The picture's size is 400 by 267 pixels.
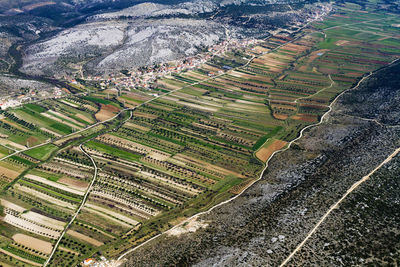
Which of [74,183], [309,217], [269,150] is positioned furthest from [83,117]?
[309,217]

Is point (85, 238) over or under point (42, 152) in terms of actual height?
under

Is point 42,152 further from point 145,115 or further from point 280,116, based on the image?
point 280,116

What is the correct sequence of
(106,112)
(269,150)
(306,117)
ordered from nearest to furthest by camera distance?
(269,150)
(306,117)
(106,112)

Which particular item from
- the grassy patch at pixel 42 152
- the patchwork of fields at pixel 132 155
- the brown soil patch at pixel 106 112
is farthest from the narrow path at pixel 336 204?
the brown soil patch at pixel 106 112

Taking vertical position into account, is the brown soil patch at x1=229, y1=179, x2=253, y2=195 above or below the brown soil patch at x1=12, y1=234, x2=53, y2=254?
below

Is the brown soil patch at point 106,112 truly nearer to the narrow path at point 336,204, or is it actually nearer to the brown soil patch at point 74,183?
the brown soil patch at point 74,183

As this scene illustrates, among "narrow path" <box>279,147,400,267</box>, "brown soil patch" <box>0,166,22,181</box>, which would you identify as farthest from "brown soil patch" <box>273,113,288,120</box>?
"brown soil patch" <box>0,166,22,181</box>

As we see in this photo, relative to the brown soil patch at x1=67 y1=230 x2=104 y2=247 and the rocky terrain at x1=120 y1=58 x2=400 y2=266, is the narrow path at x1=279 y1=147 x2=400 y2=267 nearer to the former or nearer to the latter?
the rocky terrain at x1=120 y1=58 x2=400 y2=266

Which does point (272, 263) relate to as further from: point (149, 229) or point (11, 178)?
point (11, 178)
